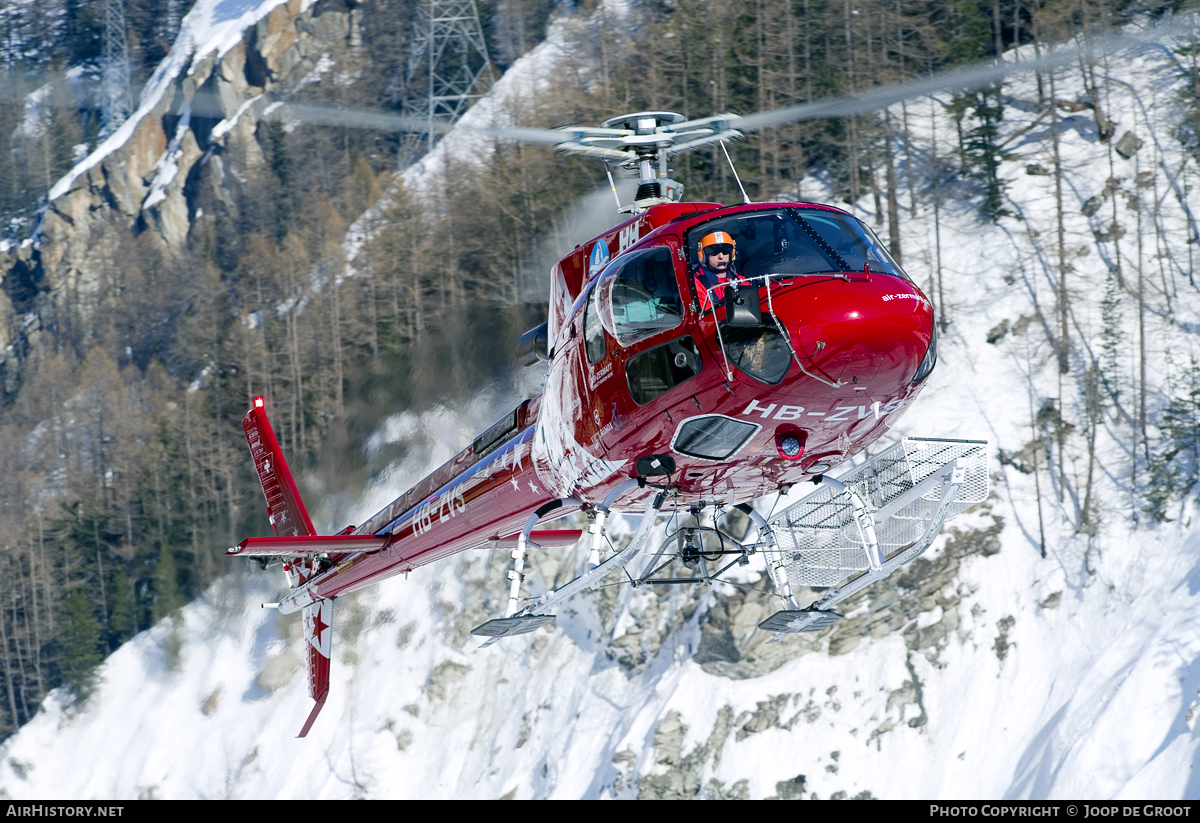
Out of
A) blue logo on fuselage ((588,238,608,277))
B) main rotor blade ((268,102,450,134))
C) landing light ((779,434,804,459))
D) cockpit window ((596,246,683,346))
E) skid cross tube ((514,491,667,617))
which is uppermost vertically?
main rotor blade ((268,102,450,134))

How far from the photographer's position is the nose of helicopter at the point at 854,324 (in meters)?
7.91

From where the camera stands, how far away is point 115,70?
77.3 meters

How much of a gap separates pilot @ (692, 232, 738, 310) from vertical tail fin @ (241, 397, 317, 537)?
934 centimetres

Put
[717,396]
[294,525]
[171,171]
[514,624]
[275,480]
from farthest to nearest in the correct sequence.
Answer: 1. [171,171]
2. [275,480]
3. [294,525]
4. [514,624]
5. [717,396]

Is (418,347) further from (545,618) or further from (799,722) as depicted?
(545,618)

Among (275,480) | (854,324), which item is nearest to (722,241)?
(854,324)

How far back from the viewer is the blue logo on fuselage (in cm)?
1007

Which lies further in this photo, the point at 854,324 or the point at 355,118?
the point at 355,118

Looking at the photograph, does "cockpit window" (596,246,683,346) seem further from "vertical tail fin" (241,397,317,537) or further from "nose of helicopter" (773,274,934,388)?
"vertical tail fin" (241,397,317,537)

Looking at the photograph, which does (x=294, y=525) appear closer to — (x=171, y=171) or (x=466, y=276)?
(x=466, y=276)

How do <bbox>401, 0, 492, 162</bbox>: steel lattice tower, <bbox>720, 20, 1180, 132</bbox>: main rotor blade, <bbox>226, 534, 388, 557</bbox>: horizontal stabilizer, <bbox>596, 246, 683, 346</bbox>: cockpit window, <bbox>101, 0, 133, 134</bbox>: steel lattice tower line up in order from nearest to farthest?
1. <bbox>596, 246, 683, 346</bbox>: cockpit window
2. <bbox>720, 20, 1180, 132</bbox>: main rotor blade
3. <bbox>226, 534, 388, 557</bbox>: horizontal stabilizer
4. <bbox>401, 0, 492, 162</bbox>: steel lattice tower
5. <bbox>101, 0, 133, 134</bbox>: steel lattice tower

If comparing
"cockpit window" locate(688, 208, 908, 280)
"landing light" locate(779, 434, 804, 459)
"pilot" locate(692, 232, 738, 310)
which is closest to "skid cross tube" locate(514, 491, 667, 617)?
"landing light" locate(779, 434, 804, 459)

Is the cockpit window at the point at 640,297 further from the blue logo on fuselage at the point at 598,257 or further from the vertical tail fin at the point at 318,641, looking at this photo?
the vertical tail fin at the point at 318,641

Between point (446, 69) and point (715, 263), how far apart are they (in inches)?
1978
